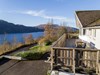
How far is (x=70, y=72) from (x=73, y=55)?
118 centimetres

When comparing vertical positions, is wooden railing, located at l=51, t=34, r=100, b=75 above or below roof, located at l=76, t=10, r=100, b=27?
below

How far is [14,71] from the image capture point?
1090 centimetres

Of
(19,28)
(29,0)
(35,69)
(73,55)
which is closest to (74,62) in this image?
(73,55)

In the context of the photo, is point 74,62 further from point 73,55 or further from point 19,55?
point 19,55

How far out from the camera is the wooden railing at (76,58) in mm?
9180

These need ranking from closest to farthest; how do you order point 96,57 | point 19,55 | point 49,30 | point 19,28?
point 96,57, point 19,55, point 49,30, point 19,28

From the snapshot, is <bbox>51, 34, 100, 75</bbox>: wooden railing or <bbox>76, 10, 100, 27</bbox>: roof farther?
<bbox>76, 10, 100, 27</bbox>: roof

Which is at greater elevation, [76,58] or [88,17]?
[88,17]

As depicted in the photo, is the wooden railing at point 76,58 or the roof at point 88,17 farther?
the roof at point 88,17

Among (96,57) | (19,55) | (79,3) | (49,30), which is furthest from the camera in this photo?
(49,30)

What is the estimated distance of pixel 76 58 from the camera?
944 centimetres

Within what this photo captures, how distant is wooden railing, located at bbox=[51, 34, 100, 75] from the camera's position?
9.18 meters

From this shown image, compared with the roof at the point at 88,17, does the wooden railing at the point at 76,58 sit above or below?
below

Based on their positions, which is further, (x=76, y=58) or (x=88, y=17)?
(x=88, y=17)
